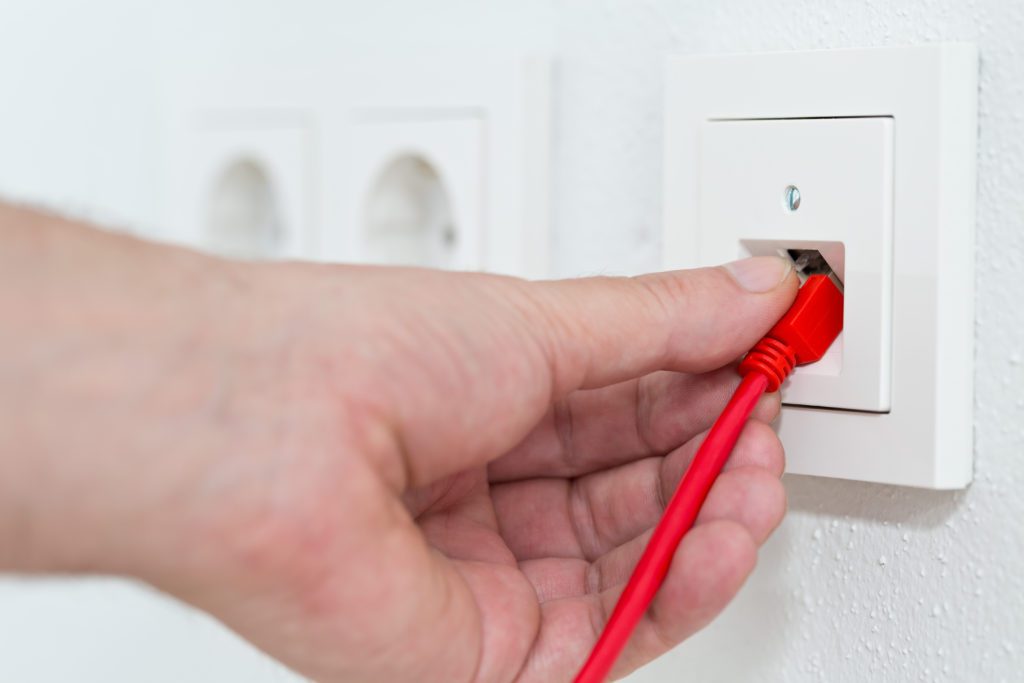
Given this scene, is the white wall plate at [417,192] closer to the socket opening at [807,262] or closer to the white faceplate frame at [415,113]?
the white faceplate frame at [415,113]

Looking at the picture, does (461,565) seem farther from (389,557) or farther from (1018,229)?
(1018,229)

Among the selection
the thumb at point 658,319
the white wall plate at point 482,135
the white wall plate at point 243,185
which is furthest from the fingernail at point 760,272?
the white wall plate at point 243,185

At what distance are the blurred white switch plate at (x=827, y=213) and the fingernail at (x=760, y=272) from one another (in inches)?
0.4

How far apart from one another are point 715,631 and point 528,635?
4.4 inches

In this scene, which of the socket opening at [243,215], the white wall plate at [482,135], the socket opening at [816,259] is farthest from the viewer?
the socket opening at [243,215]

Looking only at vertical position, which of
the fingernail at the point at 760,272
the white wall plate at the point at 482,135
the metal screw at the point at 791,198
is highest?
the white wall plate at the point at 482,135

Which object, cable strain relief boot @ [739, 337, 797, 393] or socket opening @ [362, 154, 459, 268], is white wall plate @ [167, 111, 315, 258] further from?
cable strain relief boot @ [739, 337, 797, 393]

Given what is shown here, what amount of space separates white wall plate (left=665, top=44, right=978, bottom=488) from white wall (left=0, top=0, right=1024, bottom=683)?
1cm

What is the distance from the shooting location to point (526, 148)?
0.51 m

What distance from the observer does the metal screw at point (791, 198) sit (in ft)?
1.30

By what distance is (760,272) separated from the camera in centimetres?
39

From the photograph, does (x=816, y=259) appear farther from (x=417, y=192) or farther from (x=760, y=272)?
(x=417, y=192)

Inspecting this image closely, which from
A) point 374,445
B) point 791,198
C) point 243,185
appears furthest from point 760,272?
point 243,185

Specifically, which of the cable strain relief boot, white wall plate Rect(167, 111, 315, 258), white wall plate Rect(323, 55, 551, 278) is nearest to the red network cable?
the cable strain relief boot
